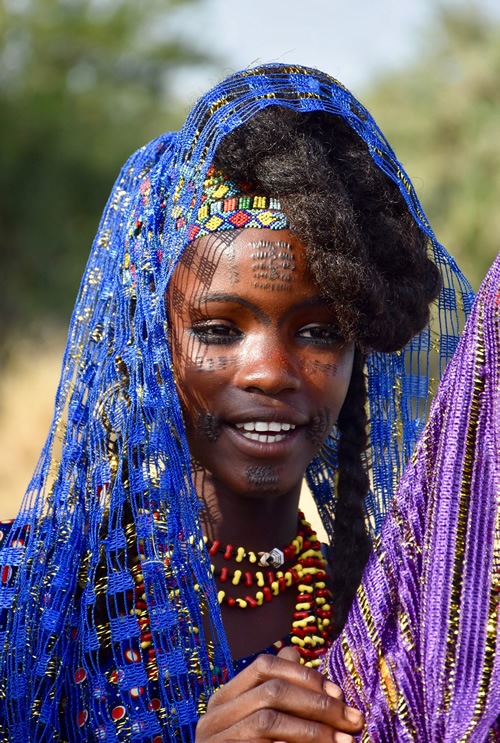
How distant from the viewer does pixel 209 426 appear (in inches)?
74.4

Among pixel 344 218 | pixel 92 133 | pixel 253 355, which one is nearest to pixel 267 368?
pixel 253 355

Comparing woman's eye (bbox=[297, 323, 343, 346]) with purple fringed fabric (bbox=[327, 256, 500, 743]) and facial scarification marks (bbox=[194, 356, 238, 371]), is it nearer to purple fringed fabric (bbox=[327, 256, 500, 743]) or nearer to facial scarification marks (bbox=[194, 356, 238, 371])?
facial scarification marks (bbox=[194, 356, 238, 371])

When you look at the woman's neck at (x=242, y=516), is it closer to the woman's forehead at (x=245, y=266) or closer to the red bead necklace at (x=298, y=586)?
the red bead necklace at (x=298, y=586)

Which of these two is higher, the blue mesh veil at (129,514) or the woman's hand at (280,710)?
the blue mesh veil at (129,514)

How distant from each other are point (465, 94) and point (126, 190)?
29.8 feet

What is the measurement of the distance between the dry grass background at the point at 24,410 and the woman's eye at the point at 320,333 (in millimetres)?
6885

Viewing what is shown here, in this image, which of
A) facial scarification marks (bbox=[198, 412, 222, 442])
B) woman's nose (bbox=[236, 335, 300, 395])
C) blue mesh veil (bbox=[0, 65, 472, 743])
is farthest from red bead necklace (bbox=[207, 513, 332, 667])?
woman's nose (bbox=[236, 335, 300, 395])

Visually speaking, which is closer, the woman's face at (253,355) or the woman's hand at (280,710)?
the woman's hand at (280,710)

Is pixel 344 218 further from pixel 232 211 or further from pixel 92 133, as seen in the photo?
pixel 92 133

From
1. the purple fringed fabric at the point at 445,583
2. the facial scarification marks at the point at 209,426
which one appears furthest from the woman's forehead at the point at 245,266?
the purple fringed fabric at the point at 445,583

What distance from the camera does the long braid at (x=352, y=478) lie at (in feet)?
6.98

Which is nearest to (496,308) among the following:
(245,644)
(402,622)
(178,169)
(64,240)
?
(402,622)

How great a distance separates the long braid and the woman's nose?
12.5 inches

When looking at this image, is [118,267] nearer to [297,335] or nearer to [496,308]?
[297,335]
